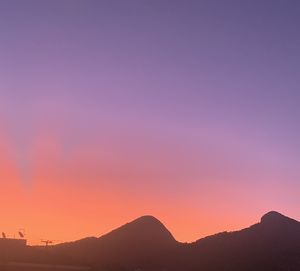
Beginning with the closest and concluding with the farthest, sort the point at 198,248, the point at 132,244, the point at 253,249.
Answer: the point at 253,249 → the point at 198,248 → the point at 132,244

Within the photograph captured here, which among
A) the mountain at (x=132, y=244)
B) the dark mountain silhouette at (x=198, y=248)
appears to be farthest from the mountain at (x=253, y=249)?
the mountain at (x=132, y=244)

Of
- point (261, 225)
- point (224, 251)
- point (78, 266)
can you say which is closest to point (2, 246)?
point (78, 266)

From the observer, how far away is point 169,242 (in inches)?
4852

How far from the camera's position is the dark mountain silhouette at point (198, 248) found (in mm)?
96438

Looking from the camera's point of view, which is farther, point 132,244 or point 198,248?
point 132,244

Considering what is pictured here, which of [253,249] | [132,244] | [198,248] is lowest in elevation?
[253,249]

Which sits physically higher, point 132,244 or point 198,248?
point 132,244

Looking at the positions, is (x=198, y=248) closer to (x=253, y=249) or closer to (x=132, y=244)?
(x=253, y=249)

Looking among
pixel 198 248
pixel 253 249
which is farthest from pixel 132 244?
pixel 253 249

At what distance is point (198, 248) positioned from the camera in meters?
108

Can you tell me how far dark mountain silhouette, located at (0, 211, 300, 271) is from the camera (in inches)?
3797

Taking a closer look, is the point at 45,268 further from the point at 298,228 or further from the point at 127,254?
the point at 298,228

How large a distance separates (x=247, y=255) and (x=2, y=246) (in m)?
49.3

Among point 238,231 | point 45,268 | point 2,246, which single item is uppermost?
point 238,231
